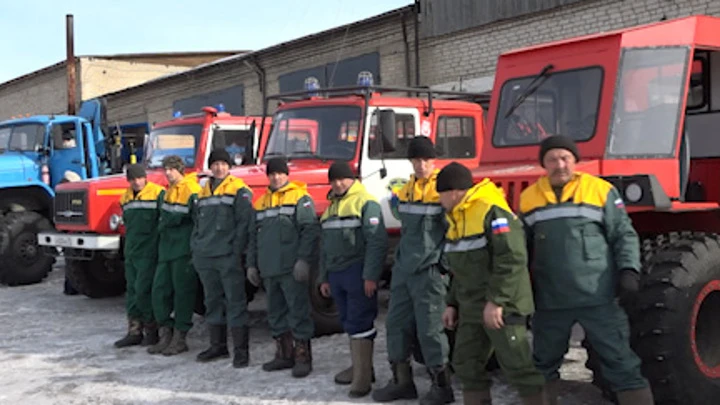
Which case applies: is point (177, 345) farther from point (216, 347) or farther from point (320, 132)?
point (320, 132)

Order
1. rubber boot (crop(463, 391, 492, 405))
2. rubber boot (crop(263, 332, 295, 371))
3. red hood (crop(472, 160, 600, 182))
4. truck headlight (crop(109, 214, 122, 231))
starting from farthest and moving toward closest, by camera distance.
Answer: truck headlight (crop(109, 214, 122, 231)) → rubber boot (crop(263, 332, 295, 371)) → red hood (crop(472, 160, 600, 182)) → rubber boot (crop(463, 391, 492, 405))

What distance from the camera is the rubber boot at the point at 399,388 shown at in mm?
4910

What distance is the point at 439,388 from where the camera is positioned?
15.4 feet

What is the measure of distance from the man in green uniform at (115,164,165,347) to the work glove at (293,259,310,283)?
1.95 meters

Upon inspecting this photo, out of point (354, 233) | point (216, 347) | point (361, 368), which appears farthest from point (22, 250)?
point (361, 368)

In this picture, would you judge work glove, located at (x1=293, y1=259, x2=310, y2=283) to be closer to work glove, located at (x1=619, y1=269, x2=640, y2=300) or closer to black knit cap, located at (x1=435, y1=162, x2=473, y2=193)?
black knit cap, located at (x1=435, y1=162, x2=473, y2=193)

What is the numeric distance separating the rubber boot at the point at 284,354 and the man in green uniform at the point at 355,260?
0.73 m

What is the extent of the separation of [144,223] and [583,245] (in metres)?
4.37

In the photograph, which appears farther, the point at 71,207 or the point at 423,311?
the point at 71,207

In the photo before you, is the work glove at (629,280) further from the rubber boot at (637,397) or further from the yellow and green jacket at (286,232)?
the yellow and green jacket at (286,232)

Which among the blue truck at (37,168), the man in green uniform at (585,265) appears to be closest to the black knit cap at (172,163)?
the man in green uniform at (585,265)

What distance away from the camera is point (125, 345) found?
6918 mm

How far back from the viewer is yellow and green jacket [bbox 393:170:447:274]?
4.62m

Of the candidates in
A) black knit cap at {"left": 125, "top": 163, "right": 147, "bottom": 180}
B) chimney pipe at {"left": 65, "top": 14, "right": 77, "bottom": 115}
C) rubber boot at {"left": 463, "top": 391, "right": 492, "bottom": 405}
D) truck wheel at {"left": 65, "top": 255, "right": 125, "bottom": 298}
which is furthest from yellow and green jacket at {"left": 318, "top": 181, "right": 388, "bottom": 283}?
chimney pipe at {"left": 65, "top": 14, "right": 77, "bottom": 115}
